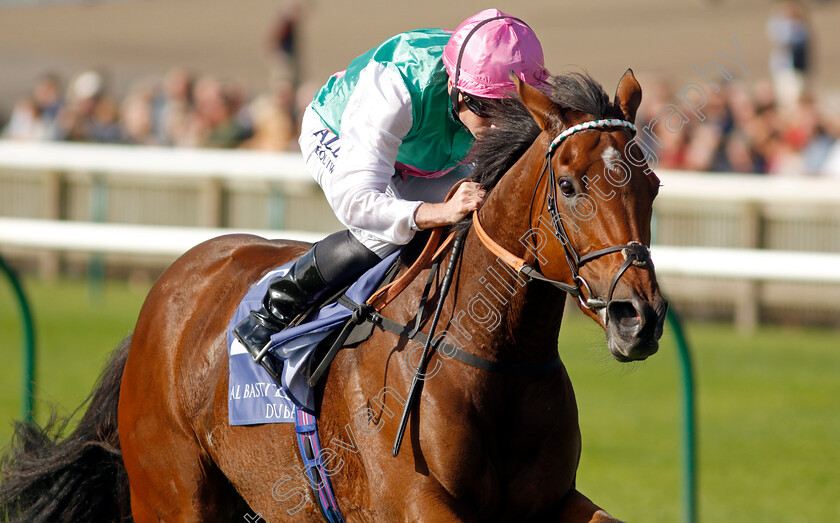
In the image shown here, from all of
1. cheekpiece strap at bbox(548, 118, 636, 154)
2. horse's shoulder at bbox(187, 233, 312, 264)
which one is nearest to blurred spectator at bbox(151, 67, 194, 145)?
horse's shoulder at bbox(187, 233, 312, 264)

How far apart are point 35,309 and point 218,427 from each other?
6925mm

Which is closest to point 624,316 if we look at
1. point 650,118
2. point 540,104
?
point 540,104

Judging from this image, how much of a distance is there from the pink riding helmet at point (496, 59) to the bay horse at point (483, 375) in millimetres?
112

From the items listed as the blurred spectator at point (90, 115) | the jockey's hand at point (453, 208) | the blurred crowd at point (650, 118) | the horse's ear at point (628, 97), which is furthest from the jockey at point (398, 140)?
the blurred spectator at point (90, 115)

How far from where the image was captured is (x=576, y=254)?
8.77 feet

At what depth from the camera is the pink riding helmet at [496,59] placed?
304cm

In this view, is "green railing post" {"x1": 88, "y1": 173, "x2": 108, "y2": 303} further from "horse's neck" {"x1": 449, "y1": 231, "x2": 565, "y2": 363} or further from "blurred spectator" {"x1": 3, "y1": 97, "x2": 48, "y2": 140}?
"horse's neck" {"x1": 449, "y1": 231, "x2": 565, "y2": 363}

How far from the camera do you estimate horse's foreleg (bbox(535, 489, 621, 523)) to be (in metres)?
2.92

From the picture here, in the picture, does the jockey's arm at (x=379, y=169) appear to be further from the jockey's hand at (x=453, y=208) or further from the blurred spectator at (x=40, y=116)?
the blurred spectator at (x=40, y=116)

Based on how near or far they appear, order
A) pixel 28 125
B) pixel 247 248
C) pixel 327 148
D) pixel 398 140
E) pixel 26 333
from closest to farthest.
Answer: pixel 398 140, pixel 327 148, pixel 247 248, pixel 26 333, pixel 28 125

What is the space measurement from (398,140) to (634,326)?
0.99 meters

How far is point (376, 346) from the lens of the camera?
3.12m

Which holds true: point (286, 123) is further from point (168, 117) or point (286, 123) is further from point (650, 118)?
point (650, 118)

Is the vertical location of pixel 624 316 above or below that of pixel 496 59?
below
